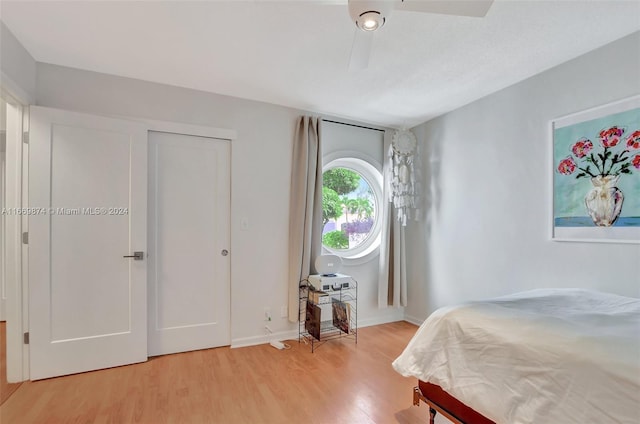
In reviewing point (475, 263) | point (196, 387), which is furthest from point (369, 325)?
point (196, 387)

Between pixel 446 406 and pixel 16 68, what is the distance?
3430mm

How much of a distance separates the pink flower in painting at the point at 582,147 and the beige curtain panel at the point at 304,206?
84.7 inches

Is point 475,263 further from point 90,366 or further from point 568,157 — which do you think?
point 90,366

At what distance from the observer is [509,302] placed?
5.64 feet

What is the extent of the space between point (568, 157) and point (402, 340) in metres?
2.21

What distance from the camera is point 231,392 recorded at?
214 cm

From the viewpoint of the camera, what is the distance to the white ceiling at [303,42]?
1799 mm

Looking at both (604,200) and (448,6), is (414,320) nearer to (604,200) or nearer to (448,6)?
(604,200)

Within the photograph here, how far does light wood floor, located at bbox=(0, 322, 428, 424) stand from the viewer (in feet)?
6.12

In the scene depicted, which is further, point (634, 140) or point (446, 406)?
point (634, 140)

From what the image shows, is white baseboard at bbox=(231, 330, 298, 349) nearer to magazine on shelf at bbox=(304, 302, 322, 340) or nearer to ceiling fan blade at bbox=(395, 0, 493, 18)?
magazine on shelf at bbox=(304, 302, 322, 340)

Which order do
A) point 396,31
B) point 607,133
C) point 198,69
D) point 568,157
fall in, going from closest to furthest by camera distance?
point 396,31 < point 607,133 < point 568,157 < point 198,69

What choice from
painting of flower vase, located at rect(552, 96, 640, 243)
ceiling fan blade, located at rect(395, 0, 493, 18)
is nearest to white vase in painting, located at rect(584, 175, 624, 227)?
painting of flower vase, located at rect(552, 96, 640, 243)

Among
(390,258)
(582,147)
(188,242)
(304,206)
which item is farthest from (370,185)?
(188,242)
